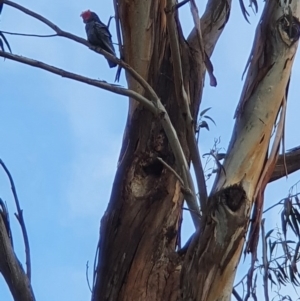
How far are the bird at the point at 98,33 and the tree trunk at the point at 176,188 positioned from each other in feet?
2.68

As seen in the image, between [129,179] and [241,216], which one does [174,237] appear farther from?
[241,216]

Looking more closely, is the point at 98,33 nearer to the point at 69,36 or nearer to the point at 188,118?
the point at 69,36

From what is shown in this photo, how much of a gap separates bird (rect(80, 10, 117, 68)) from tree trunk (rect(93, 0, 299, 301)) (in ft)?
2.68

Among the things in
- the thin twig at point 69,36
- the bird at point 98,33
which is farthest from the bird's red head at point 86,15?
the thin twig at point 69,36

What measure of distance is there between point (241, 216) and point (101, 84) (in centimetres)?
37

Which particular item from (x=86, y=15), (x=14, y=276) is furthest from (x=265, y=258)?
(x=86, y=15)

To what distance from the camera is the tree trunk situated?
3.55 feet

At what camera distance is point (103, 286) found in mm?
1309

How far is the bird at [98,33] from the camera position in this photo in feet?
8.07

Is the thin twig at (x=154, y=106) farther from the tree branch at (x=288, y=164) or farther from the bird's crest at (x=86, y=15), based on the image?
the bird's crest at (x=86, y=15)

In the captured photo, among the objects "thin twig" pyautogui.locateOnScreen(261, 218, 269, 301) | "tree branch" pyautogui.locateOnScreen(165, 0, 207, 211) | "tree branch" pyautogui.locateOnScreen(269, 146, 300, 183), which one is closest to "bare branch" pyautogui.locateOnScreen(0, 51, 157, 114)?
"tree branch" pyautogui.locateOnScreen(165, 0, 207, 211)

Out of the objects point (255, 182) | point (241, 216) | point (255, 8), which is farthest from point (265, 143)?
point (255, 8)

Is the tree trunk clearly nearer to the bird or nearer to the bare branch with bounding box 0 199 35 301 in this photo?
the bare branch with bounding box 0 199 35 301

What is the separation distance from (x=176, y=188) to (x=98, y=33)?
50.7 inches
